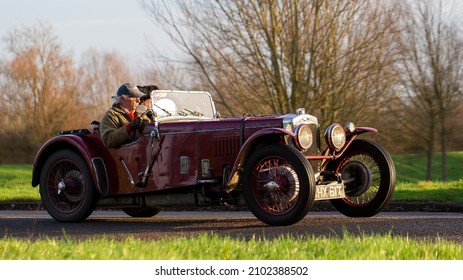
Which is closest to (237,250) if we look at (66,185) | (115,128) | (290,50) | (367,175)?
(367,175)

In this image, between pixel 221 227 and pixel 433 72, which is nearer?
pixel 221 227

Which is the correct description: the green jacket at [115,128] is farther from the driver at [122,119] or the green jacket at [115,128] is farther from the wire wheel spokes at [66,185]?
the wire wheel spokes at [66,185]

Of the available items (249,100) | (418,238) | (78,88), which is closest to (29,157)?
(78,88)

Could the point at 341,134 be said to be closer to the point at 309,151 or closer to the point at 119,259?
the point at 309,151

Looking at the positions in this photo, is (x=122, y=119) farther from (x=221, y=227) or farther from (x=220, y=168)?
(x=221, y=227)

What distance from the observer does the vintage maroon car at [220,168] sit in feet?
30.3

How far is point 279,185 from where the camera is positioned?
9164 mm

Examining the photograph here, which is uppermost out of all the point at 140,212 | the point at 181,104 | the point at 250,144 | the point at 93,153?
the point at 181,104

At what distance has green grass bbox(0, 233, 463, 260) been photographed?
6160mm

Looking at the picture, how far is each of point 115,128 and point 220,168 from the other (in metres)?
1.62

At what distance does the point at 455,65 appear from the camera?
37406 millimetres

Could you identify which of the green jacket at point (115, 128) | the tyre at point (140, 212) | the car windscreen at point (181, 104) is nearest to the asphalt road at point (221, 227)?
the tyre at point (140, 212)

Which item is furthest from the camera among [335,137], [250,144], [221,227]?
[335,137]

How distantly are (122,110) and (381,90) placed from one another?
1451 cm
